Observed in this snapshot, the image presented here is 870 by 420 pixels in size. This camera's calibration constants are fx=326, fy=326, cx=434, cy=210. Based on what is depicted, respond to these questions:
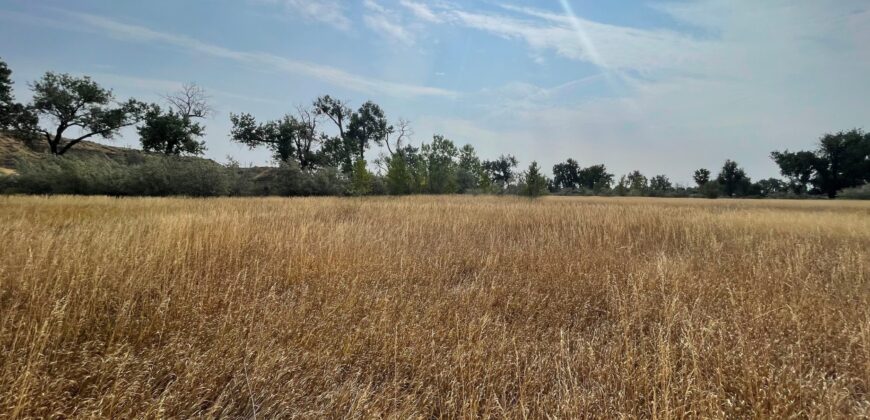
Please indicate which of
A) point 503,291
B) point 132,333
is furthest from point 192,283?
point 503,291

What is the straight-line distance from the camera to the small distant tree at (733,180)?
58000 millimetres

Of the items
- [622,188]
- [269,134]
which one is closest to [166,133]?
[269,134]

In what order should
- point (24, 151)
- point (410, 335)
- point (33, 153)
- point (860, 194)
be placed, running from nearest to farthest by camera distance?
point (410, 335)
point (33, 153)
point (24, 151)
point (860, 194)

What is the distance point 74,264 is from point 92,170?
27.0 metres

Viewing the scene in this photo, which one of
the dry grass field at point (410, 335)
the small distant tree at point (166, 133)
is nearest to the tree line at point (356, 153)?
the small distant tree at point (166, 133)

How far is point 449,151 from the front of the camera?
Answer: 53.2m

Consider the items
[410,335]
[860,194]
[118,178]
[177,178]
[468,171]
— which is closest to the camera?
[410,335]

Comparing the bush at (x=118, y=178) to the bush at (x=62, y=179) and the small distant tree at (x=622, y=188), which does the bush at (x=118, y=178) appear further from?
the small distant tree at (x=622, y=188)

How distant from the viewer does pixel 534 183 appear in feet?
106

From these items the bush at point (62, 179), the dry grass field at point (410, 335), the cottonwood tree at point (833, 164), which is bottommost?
the dry grass field at point (410, 335)

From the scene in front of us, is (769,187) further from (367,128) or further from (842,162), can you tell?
(367,128)

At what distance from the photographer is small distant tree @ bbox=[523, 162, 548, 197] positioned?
104 ft

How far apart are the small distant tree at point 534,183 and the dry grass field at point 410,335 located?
2702cm

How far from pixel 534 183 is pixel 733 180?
52.5 m
